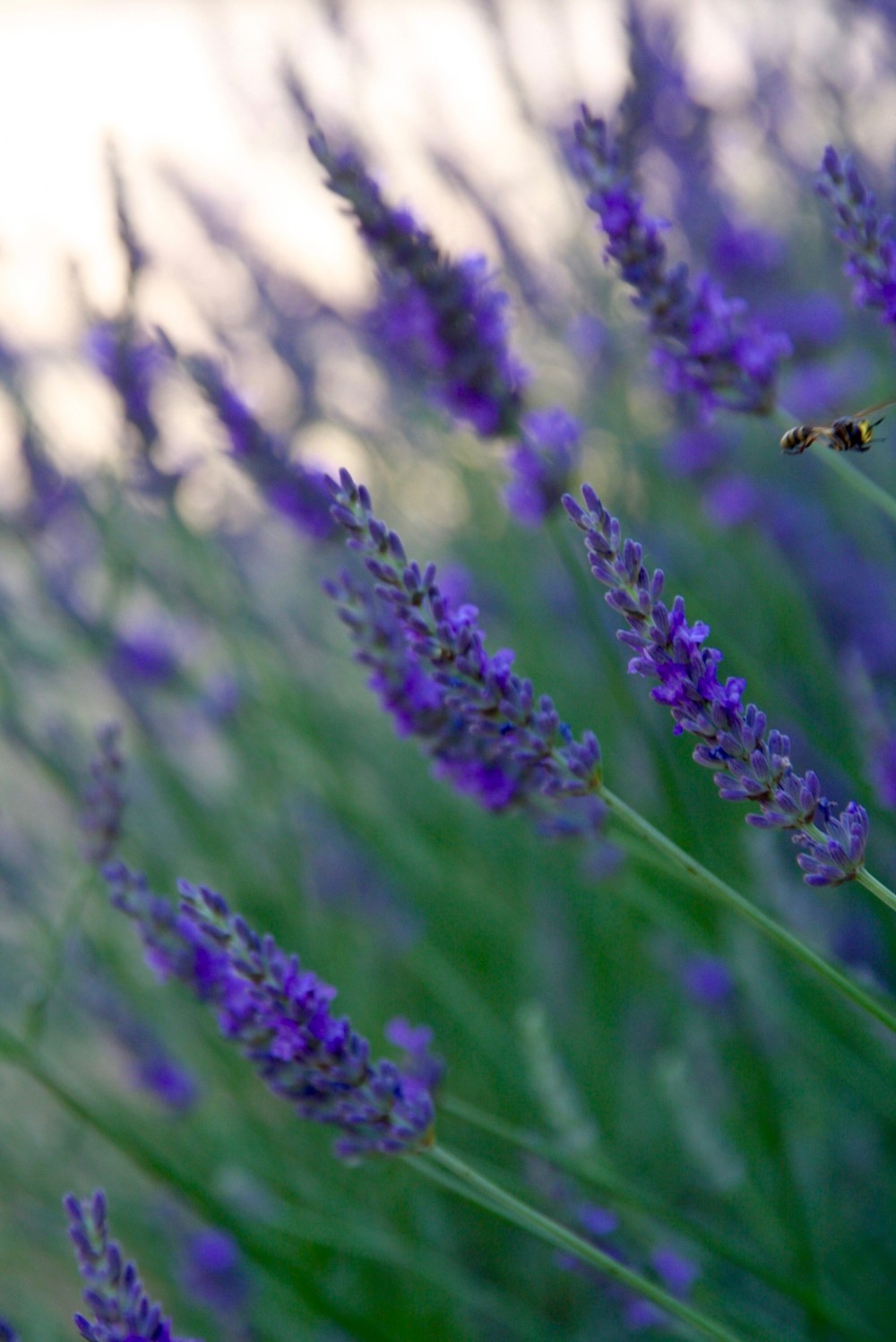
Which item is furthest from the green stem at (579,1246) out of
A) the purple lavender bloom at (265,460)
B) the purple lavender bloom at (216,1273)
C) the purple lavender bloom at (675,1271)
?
the purple lavender bloom at (216,1273)

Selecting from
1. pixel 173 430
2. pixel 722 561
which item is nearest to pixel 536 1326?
pixel 173 430

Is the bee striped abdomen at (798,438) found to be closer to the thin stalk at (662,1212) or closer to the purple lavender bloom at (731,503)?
the thin stalk at (662,1212)

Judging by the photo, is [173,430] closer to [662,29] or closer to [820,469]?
[662,29]

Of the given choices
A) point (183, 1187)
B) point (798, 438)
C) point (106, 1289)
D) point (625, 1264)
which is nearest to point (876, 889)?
point (798, 438)

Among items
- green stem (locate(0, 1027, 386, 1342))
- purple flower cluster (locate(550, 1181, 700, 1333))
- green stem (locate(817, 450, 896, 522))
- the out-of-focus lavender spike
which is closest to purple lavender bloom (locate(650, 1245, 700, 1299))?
purple flower cluster (locate(550, 1181, 700, 1333))

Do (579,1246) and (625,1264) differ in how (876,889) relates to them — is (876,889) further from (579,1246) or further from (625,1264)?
(625,1264)

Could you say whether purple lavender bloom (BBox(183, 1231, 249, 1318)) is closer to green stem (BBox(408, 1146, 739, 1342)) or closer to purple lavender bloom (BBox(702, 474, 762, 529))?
green stem (BBox(408, 1146, 739, 1342))
